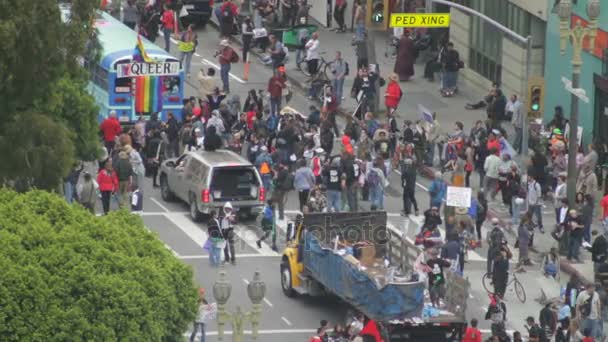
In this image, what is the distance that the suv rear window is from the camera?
4844 cm

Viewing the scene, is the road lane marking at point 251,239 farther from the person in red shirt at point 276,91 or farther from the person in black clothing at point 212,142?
the person in red shirt at point 276,91

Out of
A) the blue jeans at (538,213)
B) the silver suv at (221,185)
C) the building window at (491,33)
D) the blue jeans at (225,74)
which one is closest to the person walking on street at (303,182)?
the silver suv at (221,185)

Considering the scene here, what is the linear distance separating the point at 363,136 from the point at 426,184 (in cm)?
193

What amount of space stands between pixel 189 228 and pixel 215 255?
10.8ft

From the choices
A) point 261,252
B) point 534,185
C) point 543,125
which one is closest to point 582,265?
point 534,185

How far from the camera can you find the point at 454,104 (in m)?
61.2

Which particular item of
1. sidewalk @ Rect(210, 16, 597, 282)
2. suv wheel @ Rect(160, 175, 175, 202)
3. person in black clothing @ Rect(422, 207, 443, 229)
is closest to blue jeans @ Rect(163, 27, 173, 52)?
sidewalk @ Rect(210, 16, 597, 282)

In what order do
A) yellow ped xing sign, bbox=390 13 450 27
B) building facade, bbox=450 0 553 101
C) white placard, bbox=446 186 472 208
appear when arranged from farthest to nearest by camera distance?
building facade, bbox=450 0 553 101
yellow ped xing sign, bbox=390 13 450 27
white placard, bbox=446 186 472 208

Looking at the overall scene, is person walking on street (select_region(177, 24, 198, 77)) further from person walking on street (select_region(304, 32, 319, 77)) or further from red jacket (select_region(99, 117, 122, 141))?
red jacket (select_region(99, 117, 122, 141))

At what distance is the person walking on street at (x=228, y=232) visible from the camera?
45.6m

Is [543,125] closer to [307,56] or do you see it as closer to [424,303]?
[307,56]

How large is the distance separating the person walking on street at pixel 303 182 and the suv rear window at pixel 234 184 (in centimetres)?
123

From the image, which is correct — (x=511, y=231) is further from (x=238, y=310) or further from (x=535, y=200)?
(x=238, y=310)

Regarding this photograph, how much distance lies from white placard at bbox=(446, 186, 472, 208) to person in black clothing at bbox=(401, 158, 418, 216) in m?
3.29
